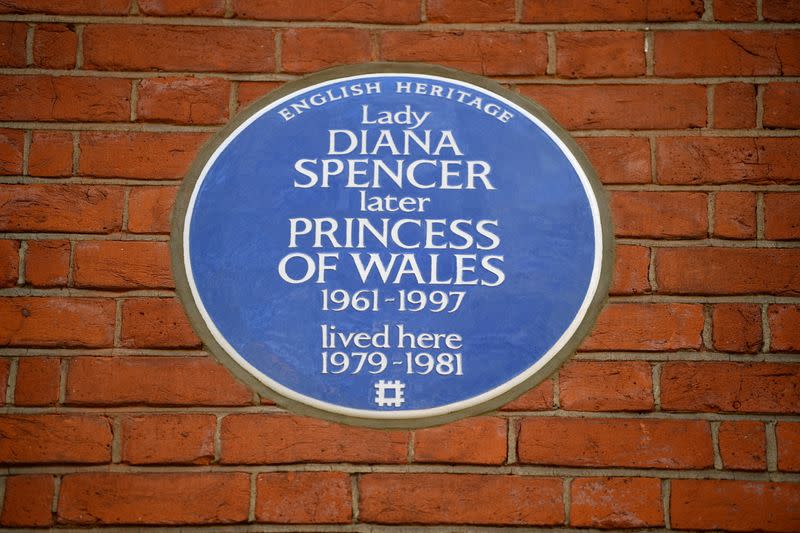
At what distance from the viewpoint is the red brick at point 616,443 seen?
1479 mm

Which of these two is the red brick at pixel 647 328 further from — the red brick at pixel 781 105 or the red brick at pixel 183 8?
the red brick at pixel 183 8

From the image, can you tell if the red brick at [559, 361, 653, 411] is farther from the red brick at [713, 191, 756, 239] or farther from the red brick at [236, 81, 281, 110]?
the red brick at [236, 81, 281, 110]

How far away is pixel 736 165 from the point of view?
63.2 inches

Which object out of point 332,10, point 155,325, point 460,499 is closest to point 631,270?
point 460,499

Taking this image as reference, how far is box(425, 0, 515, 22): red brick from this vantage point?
1.69m

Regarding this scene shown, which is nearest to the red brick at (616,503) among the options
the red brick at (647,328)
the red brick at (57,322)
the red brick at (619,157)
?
the red brick at (647,328)

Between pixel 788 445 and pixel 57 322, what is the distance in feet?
4.43

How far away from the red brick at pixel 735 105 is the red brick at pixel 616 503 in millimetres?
708

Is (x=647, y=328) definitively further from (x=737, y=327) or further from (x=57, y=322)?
(x=57, y=322)

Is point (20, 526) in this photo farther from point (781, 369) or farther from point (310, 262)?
point (781, 369)

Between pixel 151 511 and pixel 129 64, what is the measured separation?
87 centimetres

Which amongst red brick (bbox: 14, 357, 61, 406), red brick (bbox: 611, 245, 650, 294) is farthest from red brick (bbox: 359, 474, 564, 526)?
red brick (bbox: 14, 357, 61, 406)

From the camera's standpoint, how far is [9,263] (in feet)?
5.13

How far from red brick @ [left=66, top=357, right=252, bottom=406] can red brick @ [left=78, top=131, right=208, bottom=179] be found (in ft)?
1.19
